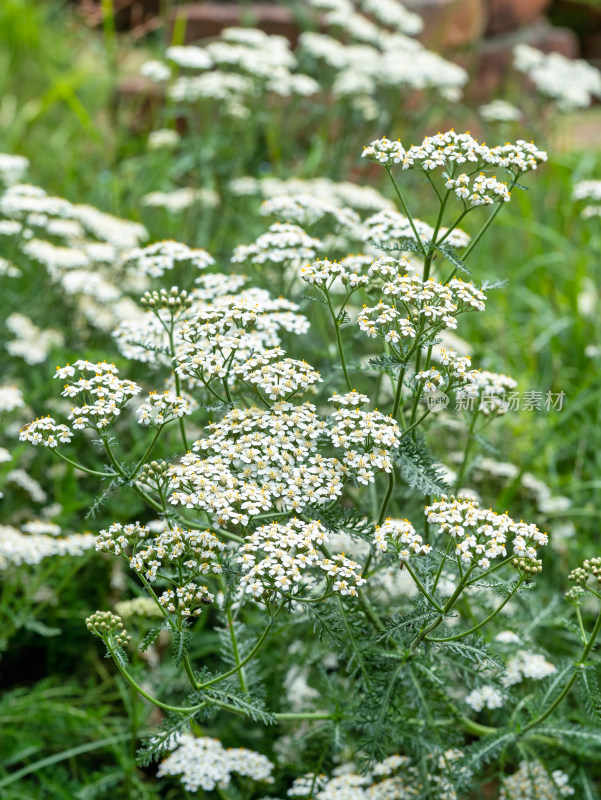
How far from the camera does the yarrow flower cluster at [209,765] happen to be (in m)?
2.99

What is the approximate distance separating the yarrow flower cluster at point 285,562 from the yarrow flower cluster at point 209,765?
0.92 metres

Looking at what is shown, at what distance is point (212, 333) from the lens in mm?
2682

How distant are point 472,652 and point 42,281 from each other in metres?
3.48

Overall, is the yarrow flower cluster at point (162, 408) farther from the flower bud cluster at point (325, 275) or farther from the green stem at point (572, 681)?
the green stem at point (572, 681)

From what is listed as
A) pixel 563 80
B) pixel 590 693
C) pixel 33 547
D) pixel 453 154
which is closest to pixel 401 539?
pixel 590 693

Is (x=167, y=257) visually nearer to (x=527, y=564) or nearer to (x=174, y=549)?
(x=174, y=549)

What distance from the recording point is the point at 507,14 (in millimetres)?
10812

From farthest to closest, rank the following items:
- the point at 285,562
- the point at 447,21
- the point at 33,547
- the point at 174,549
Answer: the point at 447,21
the point at 33,547
the point at 174,549
the point at 285,562

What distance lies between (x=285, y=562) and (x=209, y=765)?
1.12 meters

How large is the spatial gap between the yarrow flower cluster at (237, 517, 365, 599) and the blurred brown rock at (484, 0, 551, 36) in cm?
971

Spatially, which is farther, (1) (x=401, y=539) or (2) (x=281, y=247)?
(2) (x=281, y=247)

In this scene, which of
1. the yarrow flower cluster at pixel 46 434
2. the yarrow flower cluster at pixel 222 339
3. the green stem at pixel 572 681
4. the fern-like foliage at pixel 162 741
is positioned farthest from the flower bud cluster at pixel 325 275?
the fern-like foliage at pixel 162 741

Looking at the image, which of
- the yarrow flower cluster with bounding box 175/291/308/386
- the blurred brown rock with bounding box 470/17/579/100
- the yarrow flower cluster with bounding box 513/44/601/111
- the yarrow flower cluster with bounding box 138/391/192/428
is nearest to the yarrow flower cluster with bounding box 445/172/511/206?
the yarrow flower cluster with bounding box 175/291/308/386

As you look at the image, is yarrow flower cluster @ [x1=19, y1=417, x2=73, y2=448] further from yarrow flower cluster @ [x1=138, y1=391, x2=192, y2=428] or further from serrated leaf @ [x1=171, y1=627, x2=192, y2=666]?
serrated leaf @ [x1=171, y1=627, x2=192, y2=666]
